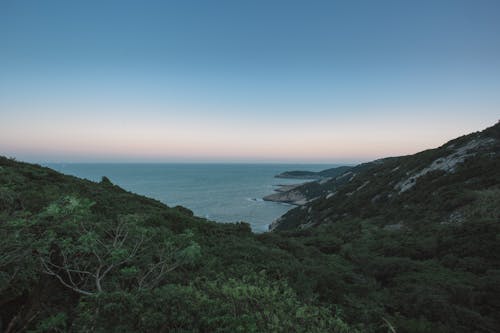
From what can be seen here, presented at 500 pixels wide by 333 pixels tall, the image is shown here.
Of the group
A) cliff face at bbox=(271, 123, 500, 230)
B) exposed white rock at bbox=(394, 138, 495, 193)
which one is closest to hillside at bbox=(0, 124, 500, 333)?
cliff face at bbox=(271, 123, 500, 230)

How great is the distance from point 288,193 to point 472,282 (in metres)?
79.8

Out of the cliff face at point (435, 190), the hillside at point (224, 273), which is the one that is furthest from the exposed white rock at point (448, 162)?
the hillside at point (224, 273)

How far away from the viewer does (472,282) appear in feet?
27.3

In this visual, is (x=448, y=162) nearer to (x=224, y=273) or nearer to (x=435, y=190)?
(x=435, y=190)

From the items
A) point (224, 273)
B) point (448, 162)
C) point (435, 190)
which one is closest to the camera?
point (224, 273)

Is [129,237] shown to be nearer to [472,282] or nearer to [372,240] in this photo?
[472,282]

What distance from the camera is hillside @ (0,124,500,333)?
183 inches

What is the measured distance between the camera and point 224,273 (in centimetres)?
810

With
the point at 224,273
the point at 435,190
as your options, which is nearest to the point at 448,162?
the point at 435,190

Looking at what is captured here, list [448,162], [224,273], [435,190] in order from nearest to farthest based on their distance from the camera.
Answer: [224,273]
[435,190]
[448,162]

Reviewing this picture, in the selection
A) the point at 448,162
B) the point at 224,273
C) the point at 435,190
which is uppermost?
the point at 448,162

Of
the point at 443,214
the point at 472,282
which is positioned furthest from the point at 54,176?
the point at 443,214

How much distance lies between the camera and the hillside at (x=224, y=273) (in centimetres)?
464

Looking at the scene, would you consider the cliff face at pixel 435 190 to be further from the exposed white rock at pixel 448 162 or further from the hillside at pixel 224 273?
the hillside at pixel 224 273
